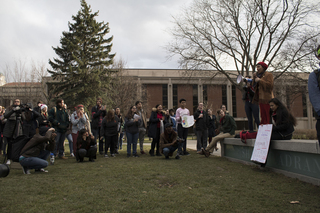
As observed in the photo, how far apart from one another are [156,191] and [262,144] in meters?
2.95

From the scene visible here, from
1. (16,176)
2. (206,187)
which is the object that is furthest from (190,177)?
(16,176)

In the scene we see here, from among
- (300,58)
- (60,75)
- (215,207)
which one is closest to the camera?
(215,207)

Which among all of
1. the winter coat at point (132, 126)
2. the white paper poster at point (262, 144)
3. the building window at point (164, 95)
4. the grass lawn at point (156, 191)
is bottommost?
the grass lawn at point (156, 191)

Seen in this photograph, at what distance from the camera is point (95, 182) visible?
14.8ft

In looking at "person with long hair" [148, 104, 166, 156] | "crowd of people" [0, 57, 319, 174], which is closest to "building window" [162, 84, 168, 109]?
"crowd of people" [0, 57, 319, 174]

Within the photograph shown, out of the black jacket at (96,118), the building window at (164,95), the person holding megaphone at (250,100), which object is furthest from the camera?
the building window at (164,95)

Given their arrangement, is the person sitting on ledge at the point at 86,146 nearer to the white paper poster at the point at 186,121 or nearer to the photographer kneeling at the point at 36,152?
the photographer kneeling at the point at 36,152

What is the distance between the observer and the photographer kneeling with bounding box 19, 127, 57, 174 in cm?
533

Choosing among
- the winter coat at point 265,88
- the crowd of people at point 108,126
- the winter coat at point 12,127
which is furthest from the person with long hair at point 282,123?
the winter coat at point 12,127

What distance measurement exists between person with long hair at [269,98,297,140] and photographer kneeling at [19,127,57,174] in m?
5.23

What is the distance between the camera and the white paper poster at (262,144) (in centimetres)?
530

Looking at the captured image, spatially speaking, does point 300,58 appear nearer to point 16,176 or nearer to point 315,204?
point 315,204

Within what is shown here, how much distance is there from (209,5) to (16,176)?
68.1 ft

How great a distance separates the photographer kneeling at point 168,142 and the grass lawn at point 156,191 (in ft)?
6.54
